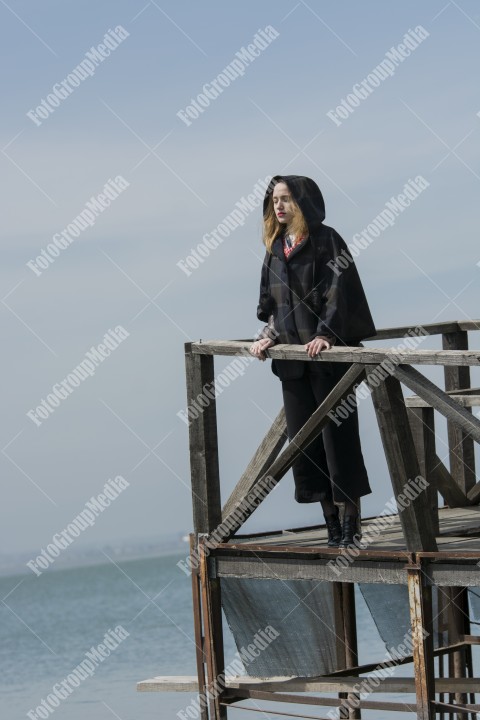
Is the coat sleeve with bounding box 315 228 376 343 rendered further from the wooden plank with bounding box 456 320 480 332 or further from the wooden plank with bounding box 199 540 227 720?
the wooden plank with bounding box 456 320 480 332

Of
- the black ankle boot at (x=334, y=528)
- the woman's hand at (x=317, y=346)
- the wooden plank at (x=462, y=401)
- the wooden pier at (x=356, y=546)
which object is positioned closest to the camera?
the wooden pier at (x=356, y=546)

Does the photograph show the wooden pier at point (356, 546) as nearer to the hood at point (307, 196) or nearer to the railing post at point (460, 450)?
the railing post at point (460, 450)

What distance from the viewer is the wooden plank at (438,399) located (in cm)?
820

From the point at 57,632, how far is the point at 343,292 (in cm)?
4021

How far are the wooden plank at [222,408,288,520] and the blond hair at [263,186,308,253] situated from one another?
3.44 feet

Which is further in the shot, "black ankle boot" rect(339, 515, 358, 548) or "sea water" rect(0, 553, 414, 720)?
"sea water" rect(0, 553, 414, 720)

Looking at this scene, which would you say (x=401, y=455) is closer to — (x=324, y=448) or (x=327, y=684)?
(x=324, y=448)

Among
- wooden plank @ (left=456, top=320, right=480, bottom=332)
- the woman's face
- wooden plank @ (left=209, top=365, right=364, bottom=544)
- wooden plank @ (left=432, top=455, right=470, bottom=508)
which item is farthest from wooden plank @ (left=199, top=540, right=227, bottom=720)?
wooden plank @ (left=456, top=320, right=480, bottom=332)

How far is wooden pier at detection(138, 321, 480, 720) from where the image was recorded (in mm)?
8445

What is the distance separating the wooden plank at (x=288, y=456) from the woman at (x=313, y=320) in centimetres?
17

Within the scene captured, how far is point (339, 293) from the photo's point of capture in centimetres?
879

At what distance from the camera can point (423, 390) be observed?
27.3 feet

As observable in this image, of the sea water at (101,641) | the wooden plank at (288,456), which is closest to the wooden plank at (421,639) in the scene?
the wooden plank at (288,456)

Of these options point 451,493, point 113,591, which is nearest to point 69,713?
point 451,493
